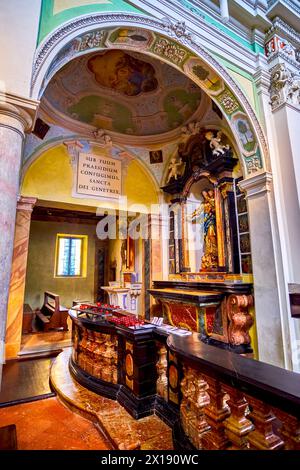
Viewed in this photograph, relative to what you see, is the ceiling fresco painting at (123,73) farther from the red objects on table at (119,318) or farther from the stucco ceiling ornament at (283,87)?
the red objects on table at (119,318)

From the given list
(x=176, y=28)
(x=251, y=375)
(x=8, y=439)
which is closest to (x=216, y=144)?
(x=176, y=28)

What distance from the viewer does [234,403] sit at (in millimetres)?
1217

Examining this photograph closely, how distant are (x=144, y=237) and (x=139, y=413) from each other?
492cm

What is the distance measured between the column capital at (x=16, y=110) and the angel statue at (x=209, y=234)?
154 inches

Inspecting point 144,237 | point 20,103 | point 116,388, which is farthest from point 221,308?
point 20,103

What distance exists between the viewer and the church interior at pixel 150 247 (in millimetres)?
1579

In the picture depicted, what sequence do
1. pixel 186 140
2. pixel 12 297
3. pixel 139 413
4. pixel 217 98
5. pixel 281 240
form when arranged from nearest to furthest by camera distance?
pixel 139 413 < pixel 281 240 < pixel 217 98 < pixel 12 297 < pixel 186 140

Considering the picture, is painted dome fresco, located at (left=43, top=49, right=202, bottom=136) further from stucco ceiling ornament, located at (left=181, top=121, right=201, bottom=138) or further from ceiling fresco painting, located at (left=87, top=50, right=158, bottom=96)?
stucco ceiling ornament, located at (left=181, top=121, right=201, bottom=138)

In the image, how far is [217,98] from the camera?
4.22 m

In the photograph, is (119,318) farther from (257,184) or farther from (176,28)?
(176,28)

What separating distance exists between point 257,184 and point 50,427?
13.8 ft

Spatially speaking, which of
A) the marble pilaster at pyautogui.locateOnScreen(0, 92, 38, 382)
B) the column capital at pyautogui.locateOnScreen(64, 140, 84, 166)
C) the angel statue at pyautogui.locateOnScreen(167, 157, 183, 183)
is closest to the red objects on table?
the marble pilaster at pyautogui.locateOnScreen(0, 92, 38, 382)

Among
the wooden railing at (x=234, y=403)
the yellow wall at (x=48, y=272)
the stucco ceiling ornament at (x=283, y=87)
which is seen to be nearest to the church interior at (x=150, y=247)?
the wooden railing at (x=234, y=403)
